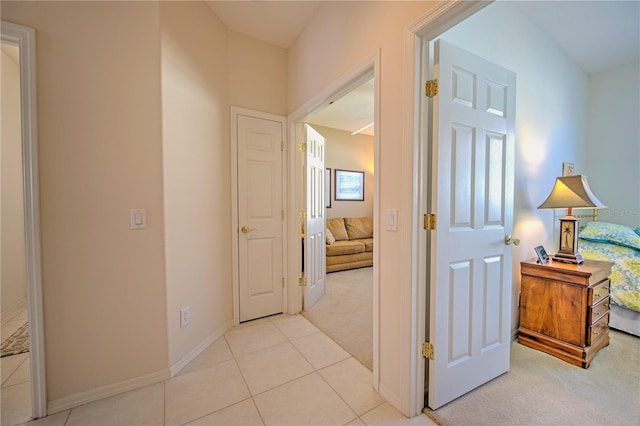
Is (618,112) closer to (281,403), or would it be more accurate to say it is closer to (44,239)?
(281,403)

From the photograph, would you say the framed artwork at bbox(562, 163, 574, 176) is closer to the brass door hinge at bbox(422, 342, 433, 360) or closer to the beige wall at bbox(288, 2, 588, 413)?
the beige wall at bbox(288, 2, 588, 413)

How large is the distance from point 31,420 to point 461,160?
278 cm

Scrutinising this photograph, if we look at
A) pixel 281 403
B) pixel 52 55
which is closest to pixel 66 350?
pixel 281 403

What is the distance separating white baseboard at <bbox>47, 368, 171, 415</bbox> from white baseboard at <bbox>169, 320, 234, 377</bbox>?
7 cm

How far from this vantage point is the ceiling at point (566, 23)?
2109 mm

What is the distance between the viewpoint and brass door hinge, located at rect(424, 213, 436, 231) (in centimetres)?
138

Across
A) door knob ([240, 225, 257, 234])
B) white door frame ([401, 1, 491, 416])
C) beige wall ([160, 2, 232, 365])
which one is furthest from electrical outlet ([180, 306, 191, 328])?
white door frame ([401, 1, 491, 416])

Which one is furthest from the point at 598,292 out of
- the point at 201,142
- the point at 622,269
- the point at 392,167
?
the point at 201,142

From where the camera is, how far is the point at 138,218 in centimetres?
163

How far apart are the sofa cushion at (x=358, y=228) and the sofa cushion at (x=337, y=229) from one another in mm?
137

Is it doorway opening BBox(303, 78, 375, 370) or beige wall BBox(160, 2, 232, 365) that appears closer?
beige wall BBox(160, 2, 232, 365)

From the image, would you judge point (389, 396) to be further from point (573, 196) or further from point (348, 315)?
point (573, 196)

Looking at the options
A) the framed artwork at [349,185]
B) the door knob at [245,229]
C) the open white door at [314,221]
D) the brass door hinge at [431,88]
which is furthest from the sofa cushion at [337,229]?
the brass door hinge at [431,88]

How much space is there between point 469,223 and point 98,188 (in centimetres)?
224
